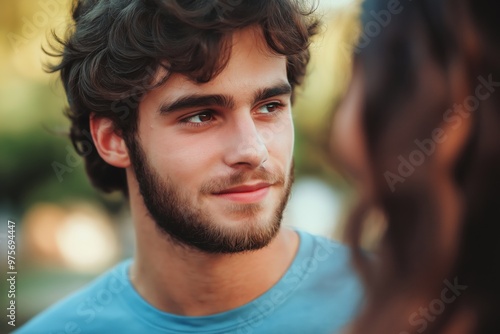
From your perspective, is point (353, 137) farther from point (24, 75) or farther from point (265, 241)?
point (24, 75)

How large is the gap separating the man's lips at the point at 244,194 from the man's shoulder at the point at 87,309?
39.9 inches

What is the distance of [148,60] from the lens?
3709mm

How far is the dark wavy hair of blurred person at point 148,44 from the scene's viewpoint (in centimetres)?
348

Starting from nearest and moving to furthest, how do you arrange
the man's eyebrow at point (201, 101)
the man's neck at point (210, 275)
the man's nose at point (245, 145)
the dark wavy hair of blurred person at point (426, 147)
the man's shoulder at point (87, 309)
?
1. the dark wavy hair of blurred person at point (426, 147)
2. the man's nose at point (245, 145)
3. the man's eyebrow at point (201, 101)
4. the man's neck at point (210, 275)
5. the man's shoulder at point (87, 309)

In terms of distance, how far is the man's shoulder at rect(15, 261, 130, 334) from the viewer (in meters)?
3.99

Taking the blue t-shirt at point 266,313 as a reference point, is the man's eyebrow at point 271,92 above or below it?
above

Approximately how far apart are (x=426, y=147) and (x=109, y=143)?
114 inches

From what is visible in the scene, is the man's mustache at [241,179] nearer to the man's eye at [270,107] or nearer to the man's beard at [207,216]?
the man's beard at [207,216]

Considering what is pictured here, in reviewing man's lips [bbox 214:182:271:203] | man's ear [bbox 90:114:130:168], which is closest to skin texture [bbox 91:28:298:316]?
man's lips [bbox 214:182:271:203]

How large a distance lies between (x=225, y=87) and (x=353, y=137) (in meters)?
2.06

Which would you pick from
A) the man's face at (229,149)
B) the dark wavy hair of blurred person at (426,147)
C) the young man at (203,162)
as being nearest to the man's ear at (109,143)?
the young man at (203,162)

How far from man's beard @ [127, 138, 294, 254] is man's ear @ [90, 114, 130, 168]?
20 cm

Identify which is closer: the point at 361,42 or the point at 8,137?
the point at 361,42

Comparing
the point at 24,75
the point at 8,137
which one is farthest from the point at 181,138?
the point at 8,137
